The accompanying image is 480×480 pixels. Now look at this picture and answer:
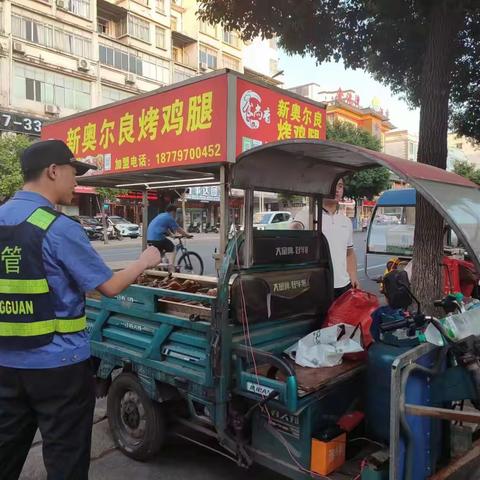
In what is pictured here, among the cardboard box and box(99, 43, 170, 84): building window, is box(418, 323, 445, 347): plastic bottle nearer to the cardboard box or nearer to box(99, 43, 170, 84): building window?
the cardboard box

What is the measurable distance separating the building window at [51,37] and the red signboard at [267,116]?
27460 millimetres

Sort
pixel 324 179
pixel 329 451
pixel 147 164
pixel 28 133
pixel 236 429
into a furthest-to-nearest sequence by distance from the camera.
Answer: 1. pixel 28 133
2. pixel 147 164
3. pixel 324 179
4. pixel 236 429
5. pixel 329 451

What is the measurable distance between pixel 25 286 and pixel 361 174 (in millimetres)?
30983

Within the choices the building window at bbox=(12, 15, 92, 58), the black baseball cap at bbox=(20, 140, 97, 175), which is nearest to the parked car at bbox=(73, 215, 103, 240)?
the building window at bbox=(12, 15, 92, 58)

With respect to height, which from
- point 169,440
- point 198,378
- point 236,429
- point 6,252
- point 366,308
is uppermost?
point 6,252

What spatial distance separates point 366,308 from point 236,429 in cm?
120

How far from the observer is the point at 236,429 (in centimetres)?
262

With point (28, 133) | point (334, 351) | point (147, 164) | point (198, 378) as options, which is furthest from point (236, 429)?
point (28, 133)

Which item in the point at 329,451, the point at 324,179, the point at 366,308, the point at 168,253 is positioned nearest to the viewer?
the point at 329,451

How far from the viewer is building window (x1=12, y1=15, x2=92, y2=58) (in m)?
27.1

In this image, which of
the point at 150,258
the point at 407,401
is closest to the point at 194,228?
the point at 150,258

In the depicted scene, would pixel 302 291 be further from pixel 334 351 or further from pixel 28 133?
pixel 28 133

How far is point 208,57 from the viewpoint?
41156mm

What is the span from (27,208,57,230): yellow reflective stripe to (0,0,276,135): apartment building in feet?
72.5
